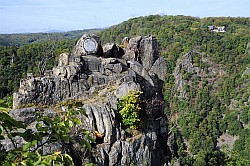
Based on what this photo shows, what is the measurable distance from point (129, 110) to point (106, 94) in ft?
5.18

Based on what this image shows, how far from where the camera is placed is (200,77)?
7819 centimetres

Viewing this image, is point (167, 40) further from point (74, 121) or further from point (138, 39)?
point (74, 121)

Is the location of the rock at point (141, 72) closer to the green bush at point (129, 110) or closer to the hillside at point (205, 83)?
the green bush at point (129, 110)

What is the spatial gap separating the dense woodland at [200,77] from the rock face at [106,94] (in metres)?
31.4

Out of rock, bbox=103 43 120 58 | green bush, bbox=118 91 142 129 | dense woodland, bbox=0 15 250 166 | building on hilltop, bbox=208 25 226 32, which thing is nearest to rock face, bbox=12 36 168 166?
rock, bbox=103 43 120 58

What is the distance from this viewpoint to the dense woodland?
171 ft

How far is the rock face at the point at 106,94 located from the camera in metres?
9.77

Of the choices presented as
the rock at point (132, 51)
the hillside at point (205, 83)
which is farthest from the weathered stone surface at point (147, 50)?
the hillside at point (205, 83)

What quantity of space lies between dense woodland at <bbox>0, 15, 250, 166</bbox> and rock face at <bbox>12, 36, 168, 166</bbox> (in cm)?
3137

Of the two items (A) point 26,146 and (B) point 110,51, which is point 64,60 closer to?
(B) point 110,51

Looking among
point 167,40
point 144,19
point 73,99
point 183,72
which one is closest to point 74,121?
point 73,99

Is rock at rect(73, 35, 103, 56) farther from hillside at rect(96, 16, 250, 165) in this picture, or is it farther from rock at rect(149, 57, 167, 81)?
hillside at rect(96, 16, 250, 165)

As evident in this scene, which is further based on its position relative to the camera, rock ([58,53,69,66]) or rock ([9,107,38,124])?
rock ([58,53,69,66])

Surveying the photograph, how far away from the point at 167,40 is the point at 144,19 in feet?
81.4
